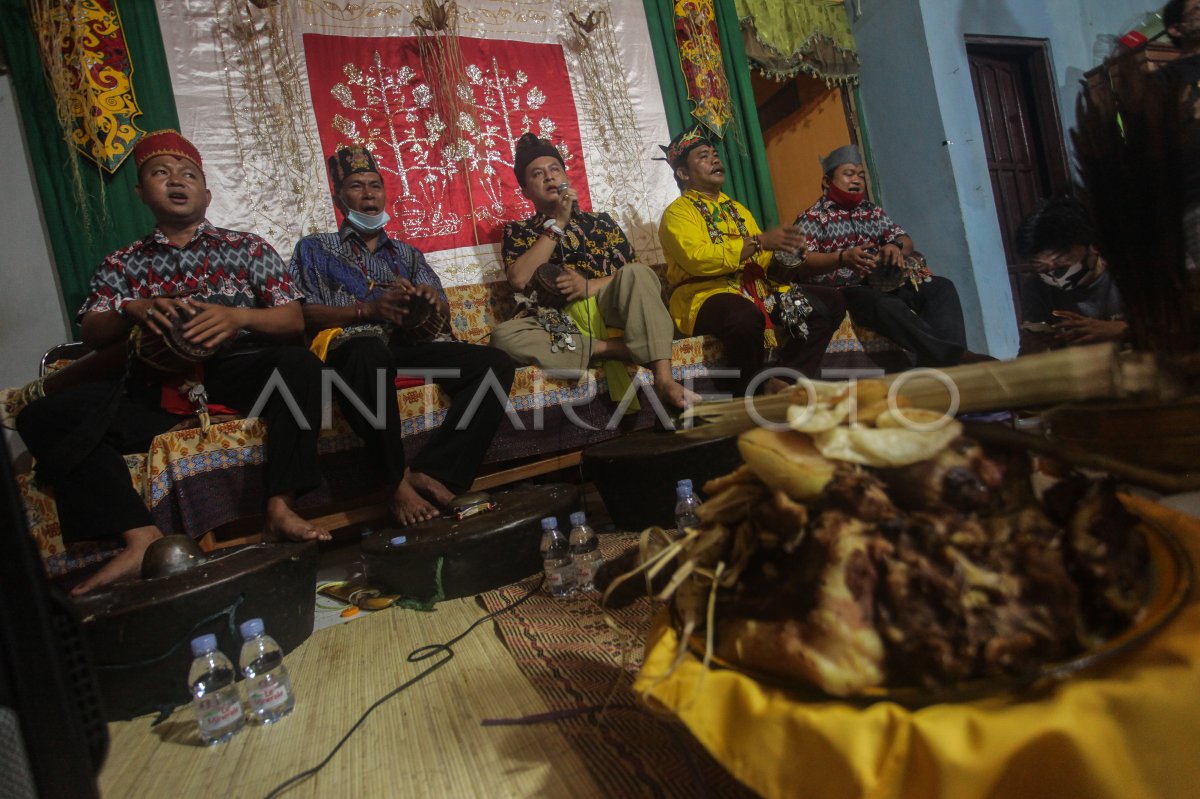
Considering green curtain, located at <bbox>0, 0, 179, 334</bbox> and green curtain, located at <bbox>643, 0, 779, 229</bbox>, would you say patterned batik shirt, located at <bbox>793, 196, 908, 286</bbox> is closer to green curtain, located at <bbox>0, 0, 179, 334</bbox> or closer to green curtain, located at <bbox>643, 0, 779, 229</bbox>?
green curtain, located at <bbox>643, 0, 779, 229</bbox>

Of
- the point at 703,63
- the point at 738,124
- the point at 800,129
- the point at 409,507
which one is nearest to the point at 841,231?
the point at 738,124

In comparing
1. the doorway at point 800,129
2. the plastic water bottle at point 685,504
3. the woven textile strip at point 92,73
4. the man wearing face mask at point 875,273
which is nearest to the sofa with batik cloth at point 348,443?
the man wearing face mask at point 875,273

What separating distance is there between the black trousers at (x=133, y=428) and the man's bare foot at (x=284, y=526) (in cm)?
5

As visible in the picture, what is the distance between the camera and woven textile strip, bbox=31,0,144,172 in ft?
9.05

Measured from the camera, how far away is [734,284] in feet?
11.0

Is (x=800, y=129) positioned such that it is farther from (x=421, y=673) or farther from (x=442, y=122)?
(x=421, y=673)

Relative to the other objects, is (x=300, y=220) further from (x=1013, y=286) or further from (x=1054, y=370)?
(x=1013, y=286)

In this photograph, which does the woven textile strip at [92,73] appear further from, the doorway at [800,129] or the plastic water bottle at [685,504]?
the doorway at [800,129]

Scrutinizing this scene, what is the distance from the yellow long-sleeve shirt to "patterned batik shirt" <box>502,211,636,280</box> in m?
0.29

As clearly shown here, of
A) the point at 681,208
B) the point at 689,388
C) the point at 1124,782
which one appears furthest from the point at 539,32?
the point at 1124,782

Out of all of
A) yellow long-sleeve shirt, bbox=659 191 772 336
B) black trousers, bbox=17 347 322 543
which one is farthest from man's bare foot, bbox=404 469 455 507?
yellow long-sleeve shirt, bbox=659 191 772 336

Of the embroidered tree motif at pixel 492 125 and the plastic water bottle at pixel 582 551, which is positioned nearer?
the plastic water bottle at pixel 582 551

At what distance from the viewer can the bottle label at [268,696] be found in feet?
4.25

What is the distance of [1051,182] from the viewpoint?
5.11m
